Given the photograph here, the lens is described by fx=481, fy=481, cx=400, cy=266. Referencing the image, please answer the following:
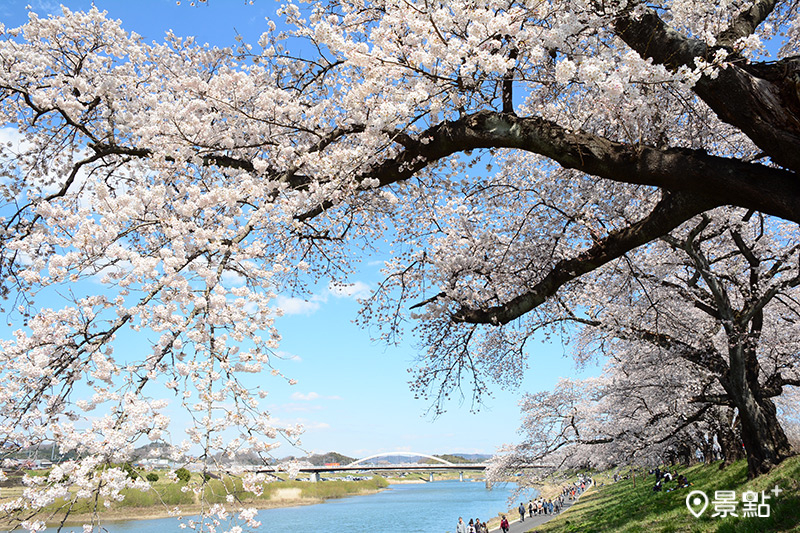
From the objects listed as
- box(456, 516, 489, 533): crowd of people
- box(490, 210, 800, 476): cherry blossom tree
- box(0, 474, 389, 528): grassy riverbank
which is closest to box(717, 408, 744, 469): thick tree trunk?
box(490, 210, 800, 476): cherry blossom tree

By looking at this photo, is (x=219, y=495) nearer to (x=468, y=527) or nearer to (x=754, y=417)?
(x=754, y=417)

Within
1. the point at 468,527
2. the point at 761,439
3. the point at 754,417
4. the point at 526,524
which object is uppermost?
the point at 754,417

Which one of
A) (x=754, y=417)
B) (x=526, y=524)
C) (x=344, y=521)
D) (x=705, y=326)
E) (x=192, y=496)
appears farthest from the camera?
(x=344, y=521)

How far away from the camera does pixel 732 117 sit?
13.5 ft

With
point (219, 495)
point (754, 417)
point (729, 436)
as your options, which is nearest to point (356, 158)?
point (219, 495)

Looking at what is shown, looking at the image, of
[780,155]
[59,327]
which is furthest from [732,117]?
[59,327]

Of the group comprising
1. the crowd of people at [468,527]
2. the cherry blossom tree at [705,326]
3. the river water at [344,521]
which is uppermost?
A: the cherry blossom tree at [705,326]

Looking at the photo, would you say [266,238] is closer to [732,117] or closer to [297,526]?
[732,117]

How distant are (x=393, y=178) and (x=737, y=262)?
9.66m

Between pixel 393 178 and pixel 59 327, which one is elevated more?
pixel 393 178

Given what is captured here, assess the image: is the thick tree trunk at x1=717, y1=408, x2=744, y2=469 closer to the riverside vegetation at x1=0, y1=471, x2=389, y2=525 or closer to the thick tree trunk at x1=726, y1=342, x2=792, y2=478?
the thick tree trunk at x1=726, y1=342, x2=792, y2=478

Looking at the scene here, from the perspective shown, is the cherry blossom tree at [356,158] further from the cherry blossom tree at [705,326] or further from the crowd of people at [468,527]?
the crowd of people at [468,527]

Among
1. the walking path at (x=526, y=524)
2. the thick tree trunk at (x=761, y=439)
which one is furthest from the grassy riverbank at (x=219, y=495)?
the walking path at (x=526, y=524)

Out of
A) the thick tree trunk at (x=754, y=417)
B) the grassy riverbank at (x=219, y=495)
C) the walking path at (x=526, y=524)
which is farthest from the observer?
the walking path at (x=526, y=524)
